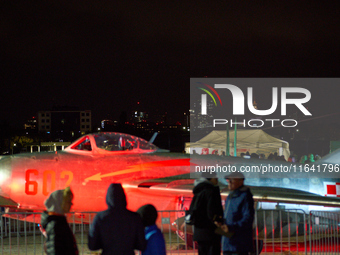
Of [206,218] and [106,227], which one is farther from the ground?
[106,227]

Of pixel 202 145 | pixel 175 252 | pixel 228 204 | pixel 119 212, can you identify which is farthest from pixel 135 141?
pixel 202 145

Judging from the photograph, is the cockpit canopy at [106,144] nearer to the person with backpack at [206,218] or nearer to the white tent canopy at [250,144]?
the person with backpack at [206,218]

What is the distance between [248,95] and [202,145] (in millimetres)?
14869

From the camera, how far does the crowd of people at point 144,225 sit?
3961mm

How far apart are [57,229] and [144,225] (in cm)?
102

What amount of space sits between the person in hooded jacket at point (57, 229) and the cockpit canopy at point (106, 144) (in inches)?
221

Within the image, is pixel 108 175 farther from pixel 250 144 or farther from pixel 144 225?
pixel 250 144

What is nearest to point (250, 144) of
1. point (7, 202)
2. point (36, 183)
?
point (36, 183)

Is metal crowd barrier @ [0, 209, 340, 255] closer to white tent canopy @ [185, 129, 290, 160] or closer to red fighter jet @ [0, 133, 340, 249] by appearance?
red fighter jet @ [0, 133, 340, 249]

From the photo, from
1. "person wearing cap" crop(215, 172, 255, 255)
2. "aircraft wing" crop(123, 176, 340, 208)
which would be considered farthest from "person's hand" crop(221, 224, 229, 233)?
"aircraft wing" crop(123, 176, 340, 208)

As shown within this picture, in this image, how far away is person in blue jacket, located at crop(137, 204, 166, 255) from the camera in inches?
169

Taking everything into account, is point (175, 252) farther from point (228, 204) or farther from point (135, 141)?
point (228, 204)

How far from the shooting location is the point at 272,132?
130 ft

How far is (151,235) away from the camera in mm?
4355
